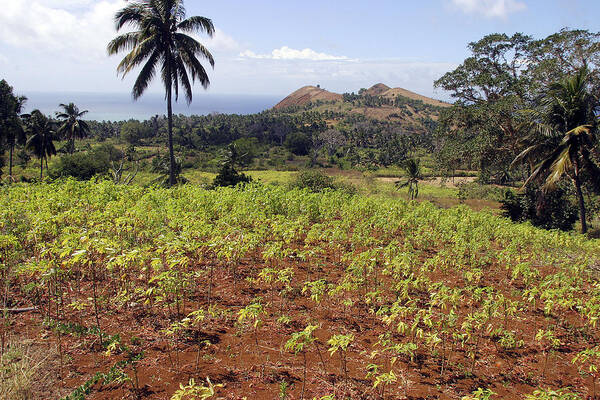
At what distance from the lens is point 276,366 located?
4262 mm

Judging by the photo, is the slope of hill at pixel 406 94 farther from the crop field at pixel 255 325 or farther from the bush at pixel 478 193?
the crop field at pixel 255 325

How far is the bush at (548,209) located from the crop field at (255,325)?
11.4 metres

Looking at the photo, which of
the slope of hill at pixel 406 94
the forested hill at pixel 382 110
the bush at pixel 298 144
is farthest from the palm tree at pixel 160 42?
→ the slope of hill at pixel 406 94

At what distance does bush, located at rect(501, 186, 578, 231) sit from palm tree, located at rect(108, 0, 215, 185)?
17624mm

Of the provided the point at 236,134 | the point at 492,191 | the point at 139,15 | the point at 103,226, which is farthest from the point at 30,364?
the point at 236,134

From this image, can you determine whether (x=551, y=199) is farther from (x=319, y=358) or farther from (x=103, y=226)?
(x=103, y=226)

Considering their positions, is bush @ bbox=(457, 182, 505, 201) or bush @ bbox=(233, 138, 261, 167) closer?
bush @ bbox=(457, 182, 505, 201)

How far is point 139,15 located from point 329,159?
55.4 m

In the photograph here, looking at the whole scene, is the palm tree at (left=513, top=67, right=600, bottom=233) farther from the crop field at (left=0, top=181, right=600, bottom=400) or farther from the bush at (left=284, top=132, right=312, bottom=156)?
the bush at (left=284, top=132, right=312, bottom=156)

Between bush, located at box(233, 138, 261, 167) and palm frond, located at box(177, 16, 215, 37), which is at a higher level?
palm frond, located at box(177, 16, 215, 37)

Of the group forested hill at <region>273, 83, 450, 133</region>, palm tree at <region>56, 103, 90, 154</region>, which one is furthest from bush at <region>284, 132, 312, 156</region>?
forested hill at <region>273, 83, 450, 133</region>

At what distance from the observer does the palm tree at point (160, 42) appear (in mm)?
15367

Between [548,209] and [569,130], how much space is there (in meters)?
4.70

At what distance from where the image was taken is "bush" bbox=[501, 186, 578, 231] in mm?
17578
